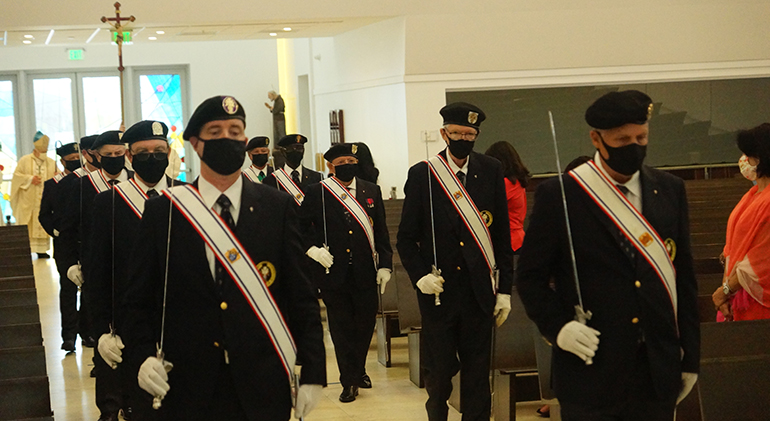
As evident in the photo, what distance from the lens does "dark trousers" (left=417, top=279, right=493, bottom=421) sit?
184 inches

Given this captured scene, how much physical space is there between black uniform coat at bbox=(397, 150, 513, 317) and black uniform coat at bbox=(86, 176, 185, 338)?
4.41ft

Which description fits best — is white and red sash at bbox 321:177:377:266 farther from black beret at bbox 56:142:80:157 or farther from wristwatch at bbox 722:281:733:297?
black beret at bbox 56:142:80:157

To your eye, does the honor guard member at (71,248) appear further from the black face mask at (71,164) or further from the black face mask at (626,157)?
the black face mask at (626,157)

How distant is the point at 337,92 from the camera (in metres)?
18.1

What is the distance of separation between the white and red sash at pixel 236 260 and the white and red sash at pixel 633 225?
3.66 feet

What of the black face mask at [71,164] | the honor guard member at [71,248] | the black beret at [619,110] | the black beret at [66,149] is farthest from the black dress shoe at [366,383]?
the black face mask at [71,164]

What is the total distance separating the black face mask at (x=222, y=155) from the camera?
9.23ft

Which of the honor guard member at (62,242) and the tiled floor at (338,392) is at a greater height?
the honor guard member at (62,242)

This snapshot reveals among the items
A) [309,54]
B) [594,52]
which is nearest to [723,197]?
[594,52]

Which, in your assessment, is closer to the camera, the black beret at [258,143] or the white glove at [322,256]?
the white glove at [322,256]

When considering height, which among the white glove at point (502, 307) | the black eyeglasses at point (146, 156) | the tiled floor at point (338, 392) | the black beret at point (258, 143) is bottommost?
the tiled floor at point (338, 392)

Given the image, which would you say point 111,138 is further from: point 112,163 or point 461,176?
point 461,176

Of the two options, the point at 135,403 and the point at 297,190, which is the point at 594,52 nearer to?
the point at 297,190

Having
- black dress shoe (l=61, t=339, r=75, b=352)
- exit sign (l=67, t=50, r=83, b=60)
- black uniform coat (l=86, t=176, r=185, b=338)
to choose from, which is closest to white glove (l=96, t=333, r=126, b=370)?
black uniform coat (l=86, t=176, r=185, b=338)
